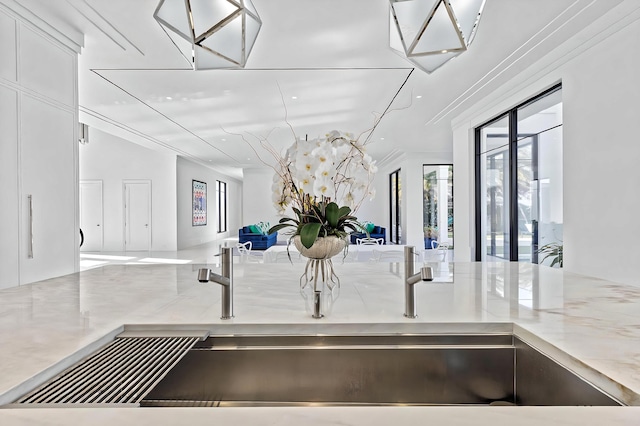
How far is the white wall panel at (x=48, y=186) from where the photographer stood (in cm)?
264

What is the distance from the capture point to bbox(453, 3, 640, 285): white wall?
110 inches

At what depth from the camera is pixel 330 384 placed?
1.05m

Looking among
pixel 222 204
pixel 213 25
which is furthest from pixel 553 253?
pixel 222 204

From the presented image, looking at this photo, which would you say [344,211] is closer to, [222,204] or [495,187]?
[495,187]

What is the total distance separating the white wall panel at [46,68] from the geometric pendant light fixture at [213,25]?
1407mm

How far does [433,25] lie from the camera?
71.8 inches

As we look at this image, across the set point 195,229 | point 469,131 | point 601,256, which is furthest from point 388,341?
point 195,229

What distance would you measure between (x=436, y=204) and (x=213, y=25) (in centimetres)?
891

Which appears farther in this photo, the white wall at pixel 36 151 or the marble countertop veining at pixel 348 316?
the white wall at pixel 36 151

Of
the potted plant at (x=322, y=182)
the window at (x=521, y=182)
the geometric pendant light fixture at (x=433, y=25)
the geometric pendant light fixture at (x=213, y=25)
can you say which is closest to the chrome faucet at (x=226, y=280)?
the potted plant at (x=322, y=182)

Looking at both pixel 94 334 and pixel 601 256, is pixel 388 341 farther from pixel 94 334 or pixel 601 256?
pixel 601 256

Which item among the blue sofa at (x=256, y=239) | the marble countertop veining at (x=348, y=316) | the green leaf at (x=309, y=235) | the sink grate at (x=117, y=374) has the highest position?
the green leaf at (x=309, y=235)

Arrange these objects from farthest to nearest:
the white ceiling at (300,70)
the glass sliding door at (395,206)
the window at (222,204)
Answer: the window at (222,204), the glass sliding door at (395,206), the white ceiling at (300,70)

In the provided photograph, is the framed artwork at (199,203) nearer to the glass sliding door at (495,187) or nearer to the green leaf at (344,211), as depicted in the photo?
the glass sliding door at (495,187)
